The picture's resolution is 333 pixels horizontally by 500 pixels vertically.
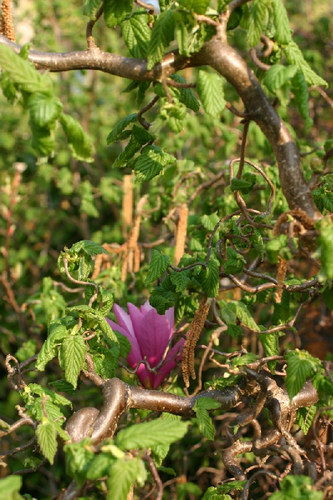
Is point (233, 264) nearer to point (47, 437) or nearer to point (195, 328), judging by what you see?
point (195, 328)

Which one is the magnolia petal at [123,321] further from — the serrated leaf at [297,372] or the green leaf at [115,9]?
the green leaf at [115,9]

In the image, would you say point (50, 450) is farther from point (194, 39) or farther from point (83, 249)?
point (194, 39)

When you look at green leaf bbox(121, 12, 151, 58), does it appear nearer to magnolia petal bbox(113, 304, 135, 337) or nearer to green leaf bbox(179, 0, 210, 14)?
green leaf bbox(179, 0, 210, 14)

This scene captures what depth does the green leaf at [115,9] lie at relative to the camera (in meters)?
1.09

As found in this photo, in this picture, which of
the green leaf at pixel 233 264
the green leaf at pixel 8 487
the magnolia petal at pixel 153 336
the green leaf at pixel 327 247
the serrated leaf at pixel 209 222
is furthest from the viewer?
the serrated leaf at pixel 209 222

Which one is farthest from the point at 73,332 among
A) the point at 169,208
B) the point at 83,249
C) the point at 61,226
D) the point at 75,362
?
the point at 61,226

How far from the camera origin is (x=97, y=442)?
1.05 meters

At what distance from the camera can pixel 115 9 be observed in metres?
1.10

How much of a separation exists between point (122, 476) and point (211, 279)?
55 centimetres

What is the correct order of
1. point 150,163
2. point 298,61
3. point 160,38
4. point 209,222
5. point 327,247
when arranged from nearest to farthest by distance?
point 327,247 → point 160,38 → point 298,61 → point 150,163 → point 209,222

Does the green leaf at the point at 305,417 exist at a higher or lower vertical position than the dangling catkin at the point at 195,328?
lower

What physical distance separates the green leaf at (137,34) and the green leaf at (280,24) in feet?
0.82

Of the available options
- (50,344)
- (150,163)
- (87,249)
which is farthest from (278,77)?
(50,344)

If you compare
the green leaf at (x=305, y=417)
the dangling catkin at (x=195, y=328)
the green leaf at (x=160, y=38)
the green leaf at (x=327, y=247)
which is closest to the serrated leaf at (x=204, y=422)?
the dangling catkin at (x=195, y=328)
